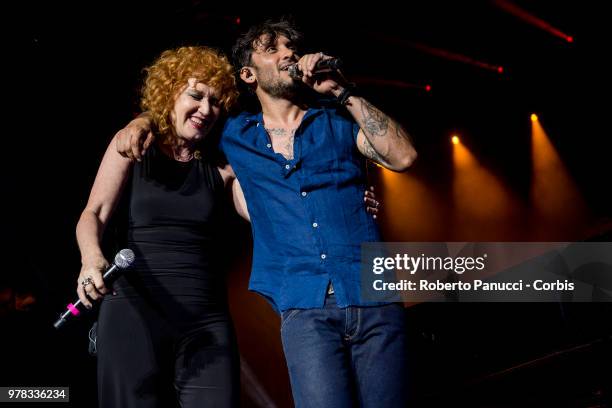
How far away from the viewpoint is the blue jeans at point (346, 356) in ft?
5.54

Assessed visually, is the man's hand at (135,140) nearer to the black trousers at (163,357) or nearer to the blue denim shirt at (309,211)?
the blue denim shirt at (309,211)

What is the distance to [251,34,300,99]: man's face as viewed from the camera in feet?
7.13

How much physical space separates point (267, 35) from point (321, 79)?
0.49m

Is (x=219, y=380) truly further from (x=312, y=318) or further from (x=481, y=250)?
(x=481, y=250)

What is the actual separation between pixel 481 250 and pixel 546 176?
188 cm

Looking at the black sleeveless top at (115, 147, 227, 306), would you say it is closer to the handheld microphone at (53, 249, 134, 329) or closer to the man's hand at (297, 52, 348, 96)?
the handheld microphone at (53, 249, 134, 329)

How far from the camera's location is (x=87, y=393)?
365 centimetres

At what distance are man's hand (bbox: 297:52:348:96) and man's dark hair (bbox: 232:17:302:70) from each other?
0.39 meters

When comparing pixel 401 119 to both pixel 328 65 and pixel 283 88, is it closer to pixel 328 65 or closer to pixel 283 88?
pixel 283 88

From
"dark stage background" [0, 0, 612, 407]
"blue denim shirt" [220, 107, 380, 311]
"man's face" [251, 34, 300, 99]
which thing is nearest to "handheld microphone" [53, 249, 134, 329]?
"blue denim shirt" [220, 107, 380, 311]

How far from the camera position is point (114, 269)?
181 centimetres

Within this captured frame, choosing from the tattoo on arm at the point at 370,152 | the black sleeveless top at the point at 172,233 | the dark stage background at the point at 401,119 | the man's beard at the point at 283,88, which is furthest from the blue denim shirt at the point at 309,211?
the dark stage background at the point at 401,119

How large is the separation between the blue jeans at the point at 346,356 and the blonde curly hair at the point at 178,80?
1110 millimetres

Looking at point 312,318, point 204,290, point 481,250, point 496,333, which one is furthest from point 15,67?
point 481,250
